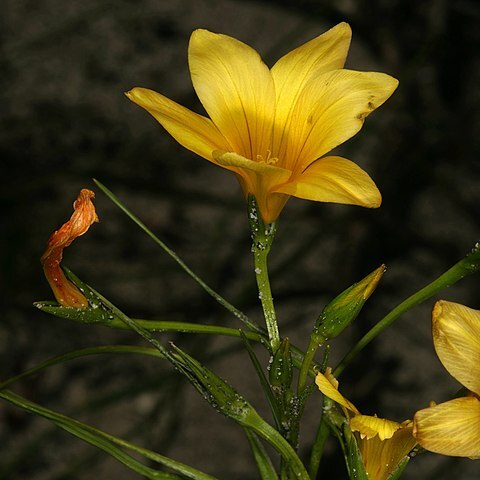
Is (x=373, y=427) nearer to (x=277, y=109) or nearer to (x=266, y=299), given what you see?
(x=266, y=299)

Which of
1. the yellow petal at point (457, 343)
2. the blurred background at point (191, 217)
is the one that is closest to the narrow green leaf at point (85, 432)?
the yellow petal at point (457, 343)

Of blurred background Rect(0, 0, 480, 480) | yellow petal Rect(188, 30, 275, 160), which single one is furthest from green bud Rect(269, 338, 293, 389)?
blurred background Rect(0, 0, 480, 480)

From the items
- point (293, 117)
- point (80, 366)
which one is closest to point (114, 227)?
point (80, 366)

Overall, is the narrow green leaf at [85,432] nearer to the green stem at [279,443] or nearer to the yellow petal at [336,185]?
the green stem at [279,443]

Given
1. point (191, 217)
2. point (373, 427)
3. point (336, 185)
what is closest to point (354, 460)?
point (373, 427)

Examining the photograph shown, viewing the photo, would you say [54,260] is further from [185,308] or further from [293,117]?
[185,308]
